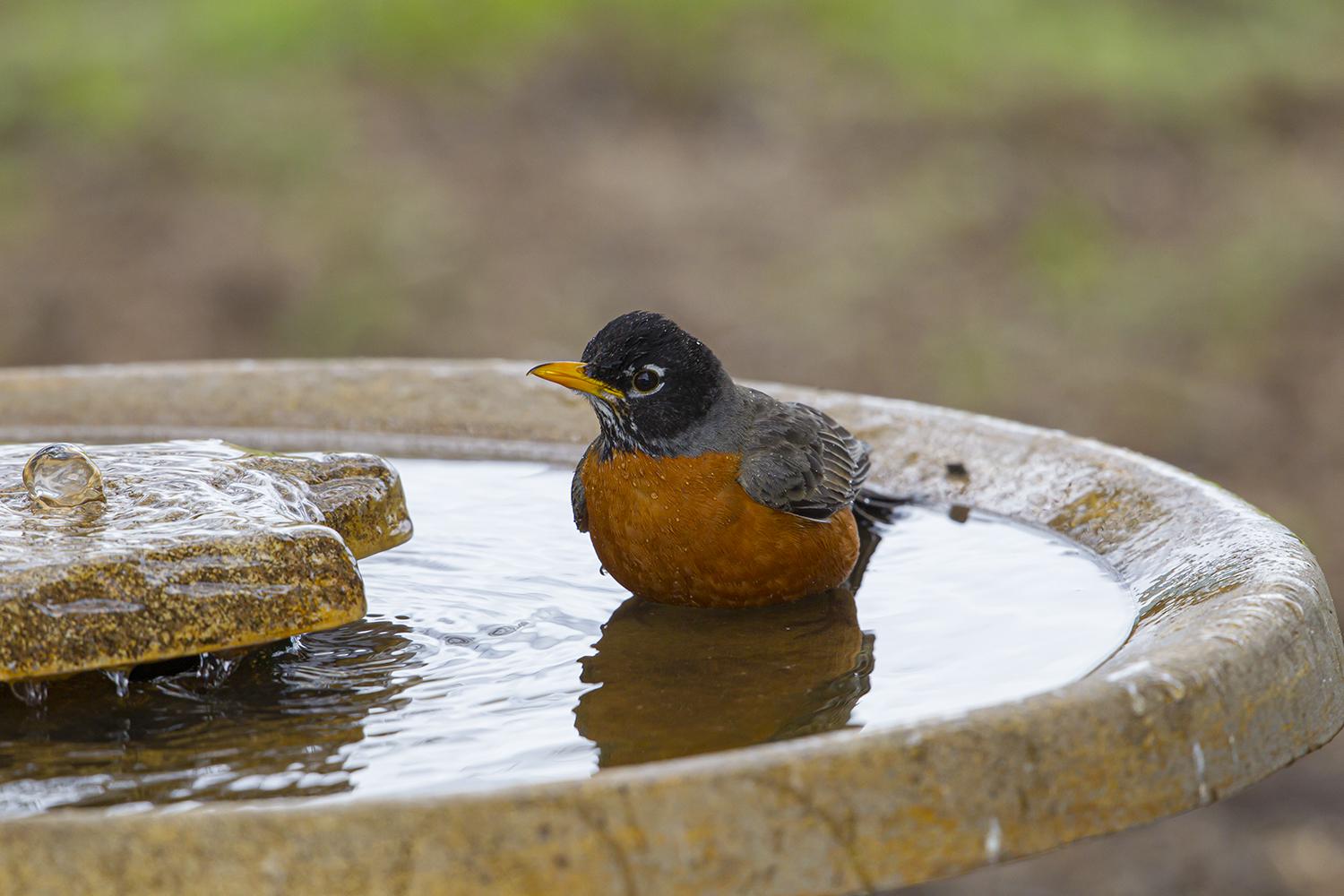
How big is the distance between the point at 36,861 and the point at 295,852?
262mm

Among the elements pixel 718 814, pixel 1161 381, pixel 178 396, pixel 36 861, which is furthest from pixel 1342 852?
pixel 36 861

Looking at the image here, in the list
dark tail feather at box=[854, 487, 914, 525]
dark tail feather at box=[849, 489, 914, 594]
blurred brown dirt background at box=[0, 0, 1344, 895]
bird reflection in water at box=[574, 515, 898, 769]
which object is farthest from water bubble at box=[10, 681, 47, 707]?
blurred brown dirt background at box=[0, 0, 1344, 895]

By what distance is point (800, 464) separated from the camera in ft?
10.3

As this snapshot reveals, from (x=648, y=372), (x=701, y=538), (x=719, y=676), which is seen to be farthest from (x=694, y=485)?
(x=719, y=676)

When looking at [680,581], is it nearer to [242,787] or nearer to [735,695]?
[735,695]

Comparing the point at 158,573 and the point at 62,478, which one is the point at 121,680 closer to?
the point at 158,573

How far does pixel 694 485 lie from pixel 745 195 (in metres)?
7.15

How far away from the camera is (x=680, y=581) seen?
9.78 feet

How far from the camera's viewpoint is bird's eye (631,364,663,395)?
3164 mm

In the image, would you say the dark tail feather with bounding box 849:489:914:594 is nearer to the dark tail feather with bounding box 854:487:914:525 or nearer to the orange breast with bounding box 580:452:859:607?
the dark tail feather with bounding box 854:487:914:525

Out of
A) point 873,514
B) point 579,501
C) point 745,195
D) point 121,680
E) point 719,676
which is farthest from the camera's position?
point 745,195

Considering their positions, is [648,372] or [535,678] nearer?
[535,678]

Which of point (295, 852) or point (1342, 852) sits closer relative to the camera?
point (295, 852)

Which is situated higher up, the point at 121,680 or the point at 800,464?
the point at 800,464
